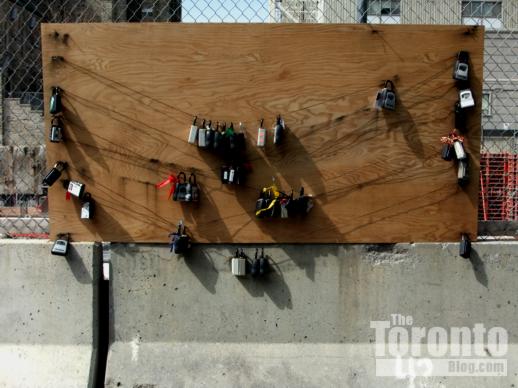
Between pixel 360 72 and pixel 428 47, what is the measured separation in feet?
1.78

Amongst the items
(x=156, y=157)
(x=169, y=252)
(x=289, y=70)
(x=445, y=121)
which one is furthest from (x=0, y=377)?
(x=445, y=121)

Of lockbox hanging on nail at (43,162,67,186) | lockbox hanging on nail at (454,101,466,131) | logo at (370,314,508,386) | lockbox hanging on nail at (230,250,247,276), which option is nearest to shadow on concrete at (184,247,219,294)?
lockbox hanging on nail at (230,250,247,276)

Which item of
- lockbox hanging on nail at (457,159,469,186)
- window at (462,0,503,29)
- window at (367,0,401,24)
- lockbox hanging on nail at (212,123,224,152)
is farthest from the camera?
window at (462,0,503,29)

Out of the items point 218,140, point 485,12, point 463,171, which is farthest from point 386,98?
point 485,12

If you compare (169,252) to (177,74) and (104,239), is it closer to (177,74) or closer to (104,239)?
(104,239)

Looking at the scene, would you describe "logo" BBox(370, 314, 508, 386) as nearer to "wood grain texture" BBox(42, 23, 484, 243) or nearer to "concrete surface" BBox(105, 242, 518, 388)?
"concrete surface" BBox(105, 242, 518, 388)

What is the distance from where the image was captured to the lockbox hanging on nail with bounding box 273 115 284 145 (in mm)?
3537

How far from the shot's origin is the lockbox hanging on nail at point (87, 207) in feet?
11.9

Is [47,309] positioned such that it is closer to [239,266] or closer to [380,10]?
[239,266]

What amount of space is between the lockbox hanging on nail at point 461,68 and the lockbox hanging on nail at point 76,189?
2.87 m

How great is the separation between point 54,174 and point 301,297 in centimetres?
204

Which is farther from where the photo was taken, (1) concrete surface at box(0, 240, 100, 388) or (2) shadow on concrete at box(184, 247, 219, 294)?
(2) shadow on concrete at box(184, 247, 219, 294)

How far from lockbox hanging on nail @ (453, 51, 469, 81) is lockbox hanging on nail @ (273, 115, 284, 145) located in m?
1.33

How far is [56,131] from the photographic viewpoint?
11.8 ft
